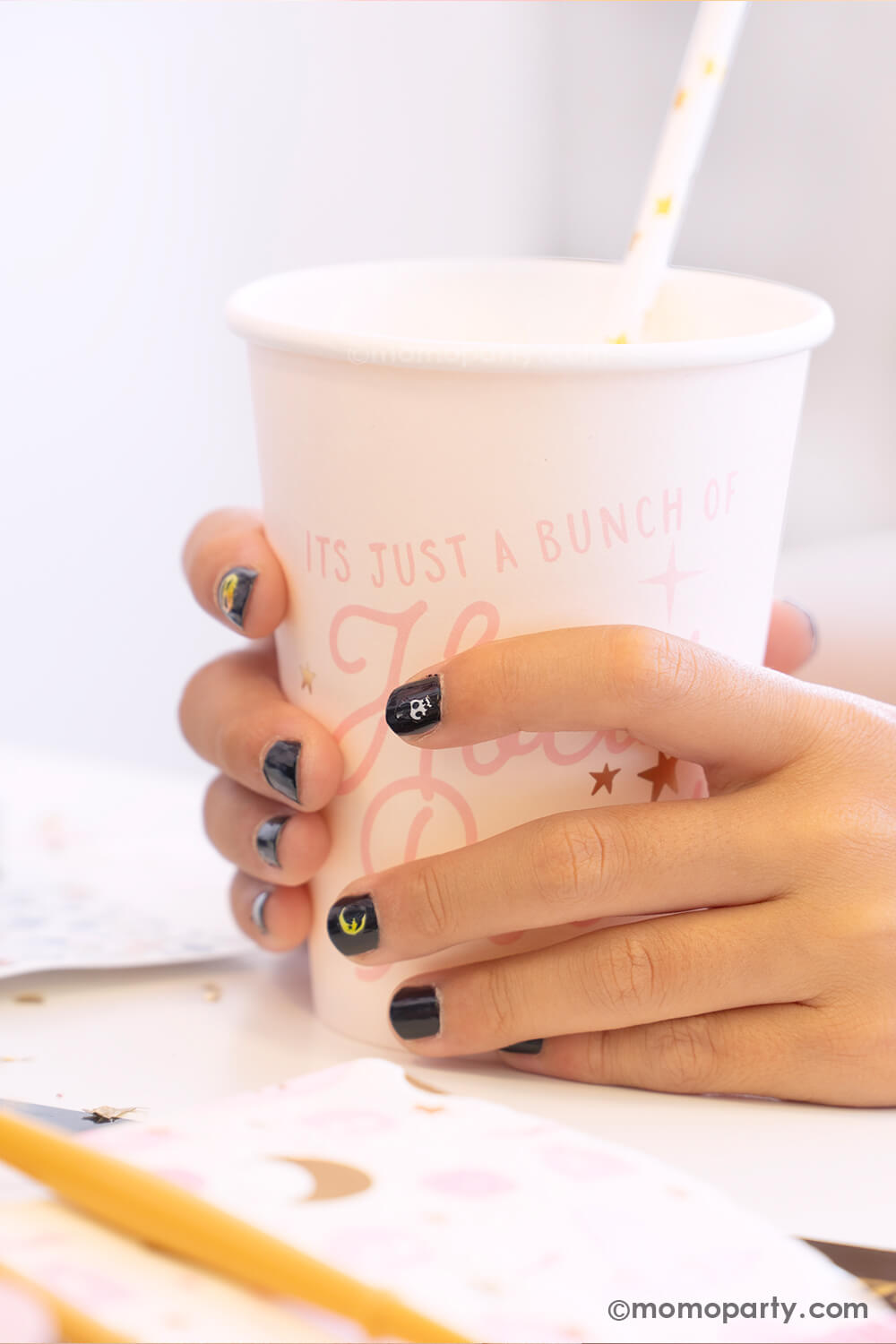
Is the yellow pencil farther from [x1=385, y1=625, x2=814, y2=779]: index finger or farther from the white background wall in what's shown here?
the white background wall

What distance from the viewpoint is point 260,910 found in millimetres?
558

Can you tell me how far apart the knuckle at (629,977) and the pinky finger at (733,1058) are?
0.03 meters

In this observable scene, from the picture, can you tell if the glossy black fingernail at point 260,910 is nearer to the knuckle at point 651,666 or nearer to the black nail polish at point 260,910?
the black nail polish at point 260,910

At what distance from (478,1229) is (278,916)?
0.25 meters

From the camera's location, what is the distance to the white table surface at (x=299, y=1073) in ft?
1.30

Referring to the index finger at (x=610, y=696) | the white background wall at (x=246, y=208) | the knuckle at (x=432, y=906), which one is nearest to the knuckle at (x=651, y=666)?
the index finger at (x=610, y=696)

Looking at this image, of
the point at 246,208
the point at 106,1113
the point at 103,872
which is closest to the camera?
the point at 106,1113

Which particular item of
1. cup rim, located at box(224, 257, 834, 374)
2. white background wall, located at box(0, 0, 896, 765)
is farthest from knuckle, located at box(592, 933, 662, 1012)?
white background wall, located at box(0, 0, 896, 765)

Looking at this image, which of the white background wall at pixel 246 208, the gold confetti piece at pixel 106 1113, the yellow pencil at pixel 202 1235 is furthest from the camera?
the white background wall at pixel 246 208

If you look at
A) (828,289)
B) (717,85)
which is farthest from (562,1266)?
(828,289)

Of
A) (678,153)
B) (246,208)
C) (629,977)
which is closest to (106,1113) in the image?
(629,977)

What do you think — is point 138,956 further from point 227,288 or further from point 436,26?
point 436,26

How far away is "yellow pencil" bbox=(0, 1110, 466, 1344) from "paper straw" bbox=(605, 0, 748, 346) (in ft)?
1.22

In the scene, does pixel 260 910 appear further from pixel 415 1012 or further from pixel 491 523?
pixel 491 523
